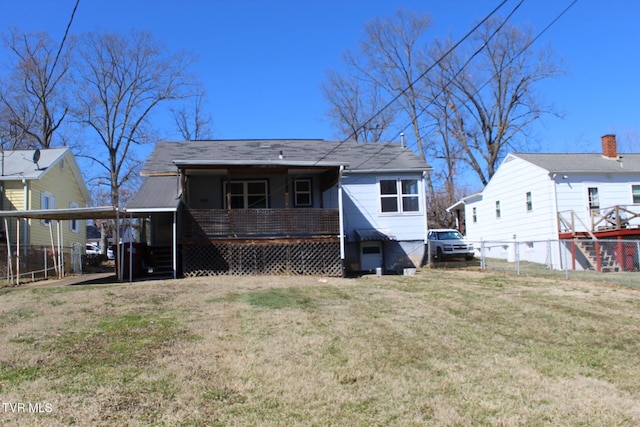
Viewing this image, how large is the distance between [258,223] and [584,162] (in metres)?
16.3

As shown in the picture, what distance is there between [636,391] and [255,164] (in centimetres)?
1242

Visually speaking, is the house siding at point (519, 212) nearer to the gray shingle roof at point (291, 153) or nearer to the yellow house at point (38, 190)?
the gray shingle roof at point (291, 153)

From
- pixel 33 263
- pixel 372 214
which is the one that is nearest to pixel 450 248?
pixel 372 214

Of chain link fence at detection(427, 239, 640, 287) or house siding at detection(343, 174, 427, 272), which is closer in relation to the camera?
chain link fence at detection(427, 239, 640, 287)

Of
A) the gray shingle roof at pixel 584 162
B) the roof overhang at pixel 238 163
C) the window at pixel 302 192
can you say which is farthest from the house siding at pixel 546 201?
the roof overhang at pixel 238 163

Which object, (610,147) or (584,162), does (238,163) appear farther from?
(610,147)

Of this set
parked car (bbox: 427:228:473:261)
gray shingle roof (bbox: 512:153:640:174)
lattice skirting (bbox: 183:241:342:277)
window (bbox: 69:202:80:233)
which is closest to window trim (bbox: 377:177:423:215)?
parked car (bbox: 427:228:473:261)

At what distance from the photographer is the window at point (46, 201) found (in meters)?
21.7

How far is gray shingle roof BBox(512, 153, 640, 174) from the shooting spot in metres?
22.1

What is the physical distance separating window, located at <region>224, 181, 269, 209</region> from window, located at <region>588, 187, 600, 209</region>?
570 inches

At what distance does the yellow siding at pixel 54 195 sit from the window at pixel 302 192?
28.7 ft

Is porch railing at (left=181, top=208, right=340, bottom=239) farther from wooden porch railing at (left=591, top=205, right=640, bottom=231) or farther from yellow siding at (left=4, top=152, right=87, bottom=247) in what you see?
wooden porch railing at (left=591, top=205, right=640, bottom=231)

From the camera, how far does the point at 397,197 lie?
19.3m

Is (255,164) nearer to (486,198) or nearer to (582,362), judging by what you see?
(582,362)
